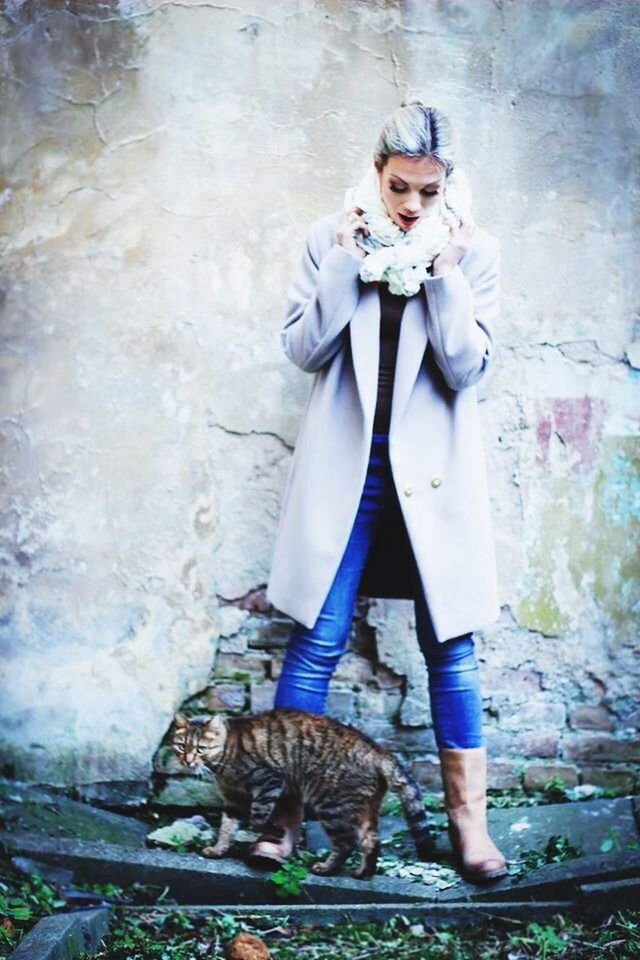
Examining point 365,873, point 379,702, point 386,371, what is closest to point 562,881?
point 365,873

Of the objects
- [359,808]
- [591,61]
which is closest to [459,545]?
[359,808]

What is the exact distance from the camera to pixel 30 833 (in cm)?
354

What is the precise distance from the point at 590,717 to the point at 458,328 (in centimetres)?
160

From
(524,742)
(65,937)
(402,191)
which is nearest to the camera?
(65,937)

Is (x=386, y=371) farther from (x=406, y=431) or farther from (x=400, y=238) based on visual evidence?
(x=400, y=238)

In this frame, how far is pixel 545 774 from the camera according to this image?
12.9 ft

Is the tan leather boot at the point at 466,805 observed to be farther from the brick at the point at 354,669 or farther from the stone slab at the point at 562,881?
the brick at the point at 354,669

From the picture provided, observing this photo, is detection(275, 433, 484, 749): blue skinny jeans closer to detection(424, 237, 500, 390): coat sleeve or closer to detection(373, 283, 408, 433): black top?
detection(373, 283, 408, 433): black top

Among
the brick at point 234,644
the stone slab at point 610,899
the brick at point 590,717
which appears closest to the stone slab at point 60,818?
the brick at point 234,644

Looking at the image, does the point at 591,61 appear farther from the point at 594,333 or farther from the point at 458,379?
the point at 458,379

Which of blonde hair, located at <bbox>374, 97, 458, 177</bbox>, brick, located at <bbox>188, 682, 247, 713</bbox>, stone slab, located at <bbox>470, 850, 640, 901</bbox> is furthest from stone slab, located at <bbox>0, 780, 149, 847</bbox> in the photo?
blonde hair, located at <bbox>374, 97, 458, 177</bbox>

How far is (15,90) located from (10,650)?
192cm

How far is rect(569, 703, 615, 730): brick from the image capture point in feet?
12.9

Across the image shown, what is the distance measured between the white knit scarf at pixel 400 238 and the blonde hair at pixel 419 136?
7 cm
